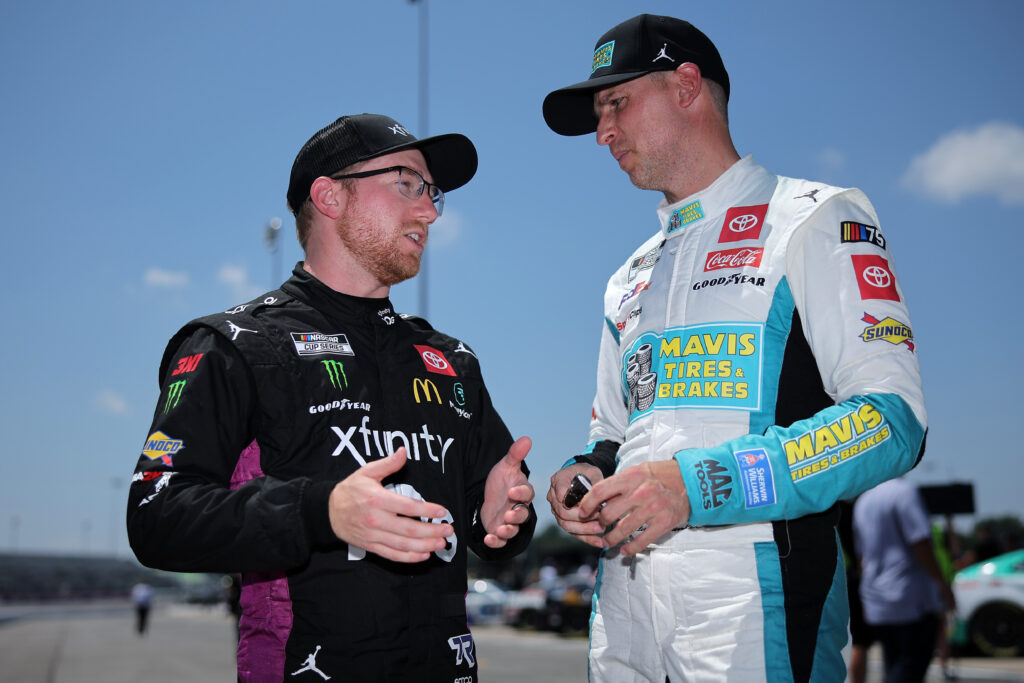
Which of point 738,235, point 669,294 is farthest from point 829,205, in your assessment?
point 669,294

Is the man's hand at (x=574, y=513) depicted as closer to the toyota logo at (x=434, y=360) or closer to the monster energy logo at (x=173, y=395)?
the toyota logo at (x=434, y=360)

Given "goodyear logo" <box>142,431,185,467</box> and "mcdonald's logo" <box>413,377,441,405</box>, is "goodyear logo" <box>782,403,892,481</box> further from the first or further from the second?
"goodyear logo" <box>142,431,185,467</box>

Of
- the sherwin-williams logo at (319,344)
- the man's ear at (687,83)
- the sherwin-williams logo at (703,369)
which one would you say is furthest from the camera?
the man's ear at (687,83)

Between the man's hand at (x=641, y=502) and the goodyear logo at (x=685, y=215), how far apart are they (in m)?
0.99

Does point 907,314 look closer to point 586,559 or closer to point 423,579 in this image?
point 423,579

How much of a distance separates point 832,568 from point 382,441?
1289mm

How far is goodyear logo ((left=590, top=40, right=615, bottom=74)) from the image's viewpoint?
8.81 feet

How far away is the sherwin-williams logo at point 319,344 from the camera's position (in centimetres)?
239

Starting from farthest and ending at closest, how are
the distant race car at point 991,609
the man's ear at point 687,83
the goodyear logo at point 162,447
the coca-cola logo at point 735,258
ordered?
the distant race car at point 991,609 < the man's ear at point 687,83 < the coca-cola logo at point 735,258 < the goodyear logo at point 162,447

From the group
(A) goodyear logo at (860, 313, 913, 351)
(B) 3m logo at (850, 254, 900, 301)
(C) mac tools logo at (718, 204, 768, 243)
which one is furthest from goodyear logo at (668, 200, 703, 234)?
(A) goodyear logo at (860, 313, 913, 351)

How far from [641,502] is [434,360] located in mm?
1071

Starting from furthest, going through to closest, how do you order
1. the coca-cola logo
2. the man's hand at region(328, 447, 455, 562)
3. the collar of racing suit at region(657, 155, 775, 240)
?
the collar of racing suit at region(657, 155, 775, 240) < the coca-cola logo < the man's hand at region(328, 447, 455, 562)

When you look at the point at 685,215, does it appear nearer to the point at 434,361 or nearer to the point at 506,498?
the point at 434,361

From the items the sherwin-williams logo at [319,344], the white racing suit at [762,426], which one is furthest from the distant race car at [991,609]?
the sherwin-williams logo at [319,344]
